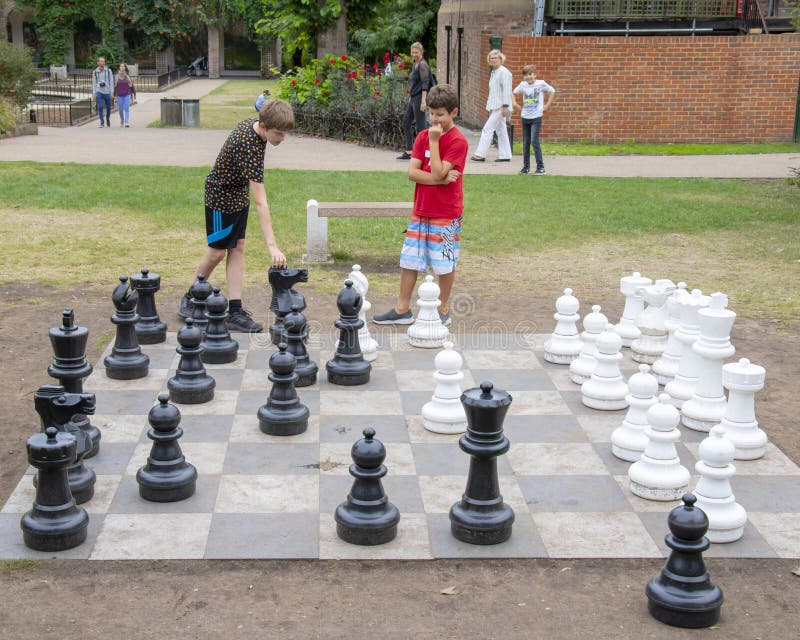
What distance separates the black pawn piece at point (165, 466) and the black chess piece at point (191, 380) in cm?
Result: 107

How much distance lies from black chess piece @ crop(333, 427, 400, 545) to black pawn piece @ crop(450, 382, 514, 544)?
280mm

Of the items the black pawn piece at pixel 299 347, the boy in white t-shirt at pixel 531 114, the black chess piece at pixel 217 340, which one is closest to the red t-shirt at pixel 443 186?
the black pawn piece at pixel 299 347

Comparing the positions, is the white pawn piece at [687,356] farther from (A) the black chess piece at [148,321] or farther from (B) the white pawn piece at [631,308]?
(A) the black chess piece at [148,321]

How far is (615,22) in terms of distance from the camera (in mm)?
18875

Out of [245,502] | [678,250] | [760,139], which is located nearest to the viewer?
[245,502]

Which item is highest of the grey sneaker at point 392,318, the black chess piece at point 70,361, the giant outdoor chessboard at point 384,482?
the black chess piece at point 70,361

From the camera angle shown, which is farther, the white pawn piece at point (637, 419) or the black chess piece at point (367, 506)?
the white pawn piece at point (637, 419)

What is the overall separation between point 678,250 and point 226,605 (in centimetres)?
724

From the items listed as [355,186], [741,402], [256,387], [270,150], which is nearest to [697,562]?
[741,402]

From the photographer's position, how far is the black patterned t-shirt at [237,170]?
639 centimetres

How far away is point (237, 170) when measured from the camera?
6500 mm

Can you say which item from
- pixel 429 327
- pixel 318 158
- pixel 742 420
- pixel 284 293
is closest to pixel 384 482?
pixel 742 420

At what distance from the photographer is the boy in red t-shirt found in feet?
21.2

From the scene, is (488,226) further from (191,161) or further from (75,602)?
(75,602)
